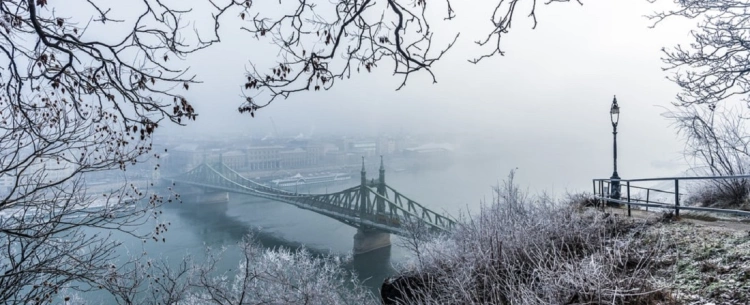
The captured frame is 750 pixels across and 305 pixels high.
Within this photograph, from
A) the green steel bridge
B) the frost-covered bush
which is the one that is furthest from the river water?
the frost-covered bush

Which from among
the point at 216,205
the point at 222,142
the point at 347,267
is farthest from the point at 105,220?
the point at 222,142

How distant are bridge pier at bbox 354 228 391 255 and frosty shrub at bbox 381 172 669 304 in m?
19.3

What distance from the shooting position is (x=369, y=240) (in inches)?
1030

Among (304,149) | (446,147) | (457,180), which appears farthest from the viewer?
(446,147)

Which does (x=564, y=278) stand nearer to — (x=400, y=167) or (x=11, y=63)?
(x=11, y=63)

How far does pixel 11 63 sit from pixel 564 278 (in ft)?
12.7

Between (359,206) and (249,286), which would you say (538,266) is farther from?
(359,206)

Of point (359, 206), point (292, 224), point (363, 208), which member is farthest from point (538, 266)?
point (359, 206)

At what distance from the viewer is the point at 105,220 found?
4.47 meters

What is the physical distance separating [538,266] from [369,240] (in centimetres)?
2313

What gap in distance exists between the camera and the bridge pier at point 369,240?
84.4ft

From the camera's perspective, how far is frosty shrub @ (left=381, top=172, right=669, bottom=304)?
2.85 meters

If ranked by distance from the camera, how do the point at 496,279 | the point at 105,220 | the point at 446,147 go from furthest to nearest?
1. the point at 446,147
2. the point at 105,220
3. the point at 496,279

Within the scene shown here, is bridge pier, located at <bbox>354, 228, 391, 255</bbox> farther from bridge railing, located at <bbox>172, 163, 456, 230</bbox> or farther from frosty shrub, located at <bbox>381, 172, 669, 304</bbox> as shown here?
frosty shrub, located at <bbox>381, 172, 669, 304</bbox>
